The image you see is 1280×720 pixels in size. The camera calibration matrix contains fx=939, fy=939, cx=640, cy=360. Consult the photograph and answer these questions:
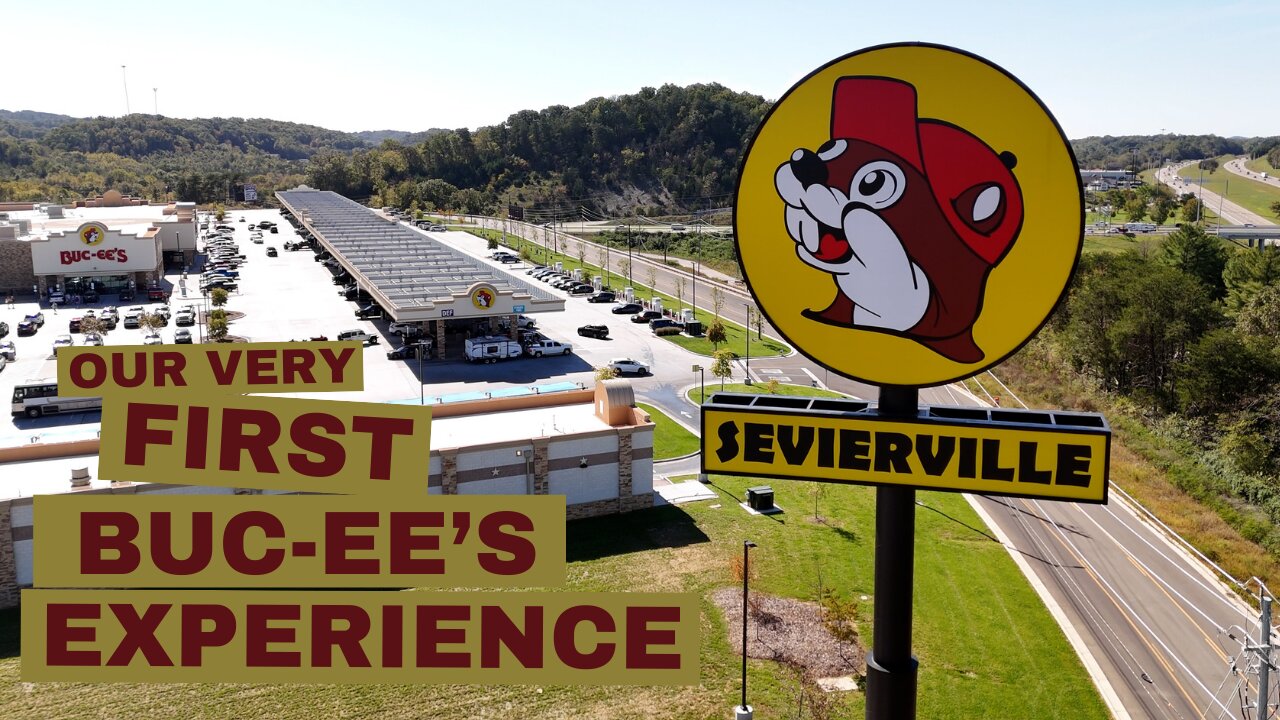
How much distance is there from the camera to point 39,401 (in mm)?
59125

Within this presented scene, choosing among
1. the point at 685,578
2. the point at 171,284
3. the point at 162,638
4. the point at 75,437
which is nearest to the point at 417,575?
the point at 162,638

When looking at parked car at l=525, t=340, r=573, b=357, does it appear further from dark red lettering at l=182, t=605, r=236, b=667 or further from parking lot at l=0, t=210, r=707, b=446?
dark red lettering at l=182, t=605, r=236, b=667

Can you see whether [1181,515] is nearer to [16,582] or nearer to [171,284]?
[16,582]

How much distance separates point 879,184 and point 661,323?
7849 cm

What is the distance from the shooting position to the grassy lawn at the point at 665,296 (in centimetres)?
8381

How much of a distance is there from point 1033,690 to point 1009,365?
55000 millimetres

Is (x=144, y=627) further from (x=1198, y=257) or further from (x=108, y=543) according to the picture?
(x=1198, y=257)

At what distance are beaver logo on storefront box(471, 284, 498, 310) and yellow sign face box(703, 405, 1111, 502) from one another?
207 ft

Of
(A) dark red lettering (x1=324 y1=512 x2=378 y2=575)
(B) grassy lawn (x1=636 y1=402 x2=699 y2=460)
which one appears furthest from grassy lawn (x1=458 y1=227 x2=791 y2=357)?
(A) dark red lettering (x1=324 y1=512 x2=378 y2=575)

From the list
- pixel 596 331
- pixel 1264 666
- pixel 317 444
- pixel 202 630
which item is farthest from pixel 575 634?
pixel 596 331

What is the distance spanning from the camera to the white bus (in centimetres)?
5894

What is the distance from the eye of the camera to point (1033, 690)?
1243 inches

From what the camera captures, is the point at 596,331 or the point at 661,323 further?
the point at 661,323

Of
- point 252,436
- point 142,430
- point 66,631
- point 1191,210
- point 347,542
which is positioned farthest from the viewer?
point 1191,210
